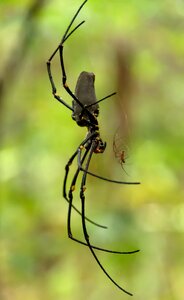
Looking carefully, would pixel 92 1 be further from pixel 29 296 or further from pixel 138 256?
pixel 29 296

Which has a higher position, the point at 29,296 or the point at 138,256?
the point at 138,256

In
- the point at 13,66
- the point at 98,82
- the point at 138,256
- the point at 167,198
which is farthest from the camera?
the point at 98,82

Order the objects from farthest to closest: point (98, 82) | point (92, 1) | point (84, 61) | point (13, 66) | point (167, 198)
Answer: point (98, 82)
point (84, 61)
point (167, 198)
point (13, 66)
point (92, 1)

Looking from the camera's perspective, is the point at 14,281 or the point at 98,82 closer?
the point at 14,281

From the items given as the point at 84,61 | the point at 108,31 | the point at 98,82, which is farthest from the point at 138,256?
the point at 98,82

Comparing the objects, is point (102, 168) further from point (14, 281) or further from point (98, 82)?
point (98, 82)

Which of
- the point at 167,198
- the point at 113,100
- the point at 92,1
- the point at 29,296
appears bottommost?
the point at 29,296

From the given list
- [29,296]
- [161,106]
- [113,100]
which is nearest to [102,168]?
[113,100]
